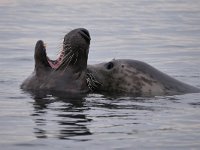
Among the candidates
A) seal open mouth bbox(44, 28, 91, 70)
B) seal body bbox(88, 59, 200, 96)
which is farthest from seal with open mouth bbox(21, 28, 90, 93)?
seal body bbox(88, 59, 200, 96)

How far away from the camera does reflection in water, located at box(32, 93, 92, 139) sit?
8422 millimetres

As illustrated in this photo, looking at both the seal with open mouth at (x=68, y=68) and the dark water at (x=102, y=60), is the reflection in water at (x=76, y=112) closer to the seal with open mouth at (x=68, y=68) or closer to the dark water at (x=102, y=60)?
the dark water at (x=102, y=60)

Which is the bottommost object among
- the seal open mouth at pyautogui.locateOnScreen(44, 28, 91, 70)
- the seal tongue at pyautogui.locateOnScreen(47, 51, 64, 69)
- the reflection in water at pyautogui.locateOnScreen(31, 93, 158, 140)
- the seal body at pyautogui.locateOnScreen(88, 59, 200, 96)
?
the reflection in water at pyautogui.locateOnScreen(31, 93, 158, 140)

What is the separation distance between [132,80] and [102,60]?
474 cm

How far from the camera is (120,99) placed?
10742 millimetres

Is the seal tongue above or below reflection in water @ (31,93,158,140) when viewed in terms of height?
above

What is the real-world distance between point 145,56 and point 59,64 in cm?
560

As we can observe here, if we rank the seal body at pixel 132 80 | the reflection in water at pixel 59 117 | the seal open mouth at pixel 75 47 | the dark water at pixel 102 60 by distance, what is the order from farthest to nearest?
1. the seal body at pixel 132 80
2. the seal open mouth at pixel 75 47
3. the reflection in water at pixel 59 117
4. the dark water at pixel 102 60

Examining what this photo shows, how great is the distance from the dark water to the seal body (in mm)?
298

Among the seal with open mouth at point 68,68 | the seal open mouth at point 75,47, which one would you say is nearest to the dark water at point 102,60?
the seal with open mouth at point 68,68

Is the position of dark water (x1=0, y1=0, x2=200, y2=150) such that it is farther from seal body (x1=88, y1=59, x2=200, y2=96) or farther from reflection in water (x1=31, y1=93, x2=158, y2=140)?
seal body (x1=88, y1=59, x2=200, y2=96)

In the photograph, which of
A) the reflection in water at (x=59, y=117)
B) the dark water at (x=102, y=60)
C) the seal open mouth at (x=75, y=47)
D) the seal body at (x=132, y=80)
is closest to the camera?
the dark water at (x=102, y=60)

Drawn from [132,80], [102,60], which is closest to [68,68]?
[132,80]

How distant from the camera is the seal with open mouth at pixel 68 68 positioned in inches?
430
